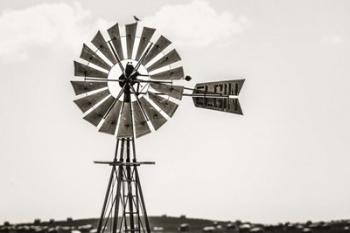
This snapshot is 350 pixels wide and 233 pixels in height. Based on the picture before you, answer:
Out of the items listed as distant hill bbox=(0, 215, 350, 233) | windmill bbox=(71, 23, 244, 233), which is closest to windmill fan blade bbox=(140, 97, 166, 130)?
windmill bbox=(71, 23, 244, 233)

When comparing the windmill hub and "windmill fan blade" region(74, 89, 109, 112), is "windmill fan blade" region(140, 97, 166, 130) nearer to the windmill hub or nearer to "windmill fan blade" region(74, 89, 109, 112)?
the windmill hub

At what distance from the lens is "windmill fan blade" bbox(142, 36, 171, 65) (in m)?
12.5

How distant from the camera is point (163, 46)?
492 inches

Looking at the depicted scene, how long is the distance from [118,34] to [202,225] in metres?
40.1

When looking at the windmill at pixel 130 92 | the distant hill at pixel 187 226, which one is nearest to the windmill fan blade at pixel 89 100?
the windmill at pixel 130 92

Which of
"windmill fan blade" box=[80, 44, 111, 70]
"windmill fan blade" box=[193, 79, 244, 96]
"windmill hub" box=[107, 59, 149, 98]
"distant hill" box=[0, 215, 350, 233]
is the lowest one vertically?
"distant hill" box=[0, 215, 350, 233]

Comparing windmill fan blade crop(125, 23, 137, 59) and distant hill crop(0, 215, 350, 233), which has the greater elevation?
windmill fan blade crop(125, 23, 137, 59)

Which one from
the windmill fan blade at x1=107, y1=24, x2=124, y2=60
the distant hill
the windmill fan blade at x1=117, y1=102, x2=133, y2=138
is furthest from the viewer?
the distant hill

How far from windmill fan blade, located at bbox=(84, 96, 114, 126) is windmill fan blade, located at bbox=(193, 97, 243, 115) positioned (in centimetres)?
233

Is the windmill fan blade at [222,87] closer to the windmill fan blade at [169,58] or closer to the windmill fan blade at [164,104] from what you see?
the windmill fan blade at [164,104]

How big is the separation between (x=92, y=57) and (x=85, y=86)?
2.43 ft

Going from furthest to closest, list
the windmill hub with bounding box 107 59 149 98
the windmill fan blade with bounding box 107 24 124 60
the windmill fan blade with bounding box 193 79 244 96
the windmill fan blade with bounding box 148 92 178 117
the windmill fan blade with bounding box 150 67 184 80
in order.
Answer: the windmill fan blade with bounding box 150 67 184 80 → the windmill fan blade with bounding box 148 92 178 117 → the windmill fan blade with bounding box 193 79 244 96 → the windmill hub with bounding box 107 59 149 98 → the windmill fan blade with bounding box 107 24 124 60

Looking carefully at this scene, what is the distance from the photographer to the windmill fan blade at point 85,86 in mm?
12094

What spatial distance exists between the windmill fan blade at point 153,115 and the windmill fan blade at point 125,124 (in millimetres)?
477
